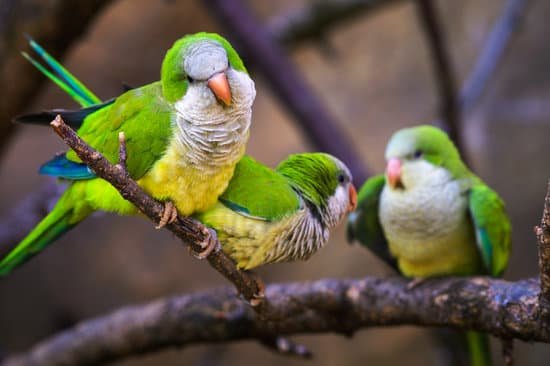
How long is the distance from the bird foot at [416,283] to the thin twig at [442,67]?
1206 millimetres

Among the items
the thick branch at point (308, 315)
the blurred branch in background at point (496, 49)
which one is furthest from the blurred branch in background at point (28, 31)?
the blurred branch in background at point (496, 49)

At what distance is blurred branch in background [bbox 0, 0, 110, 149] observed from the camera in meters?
2.58

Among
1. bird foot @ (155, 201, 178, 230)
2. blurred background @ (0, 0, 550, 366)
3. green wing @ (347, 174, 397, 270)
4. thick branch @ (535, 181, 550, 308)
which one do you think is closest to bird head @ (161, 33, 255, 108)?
bird foot @ (155, 201, 178, 230)

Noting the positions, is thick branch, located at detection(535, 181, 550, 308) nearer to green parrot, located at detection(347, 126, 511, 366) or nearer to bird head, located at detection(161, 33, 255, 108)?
green parrot, located at detection(347, 126, 511, 366)

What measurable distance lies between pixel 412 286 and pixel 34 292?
289 centimetres

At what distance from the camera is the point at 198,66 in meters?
1.51

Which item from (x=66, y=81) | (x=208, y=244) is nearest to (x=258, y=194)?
(x=208, y=244)

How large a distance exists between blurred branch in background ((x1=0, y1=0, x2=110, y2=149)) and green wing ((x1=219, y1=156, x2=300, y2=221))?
1114mm

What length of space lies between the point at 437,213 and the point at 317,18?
82.9 inches

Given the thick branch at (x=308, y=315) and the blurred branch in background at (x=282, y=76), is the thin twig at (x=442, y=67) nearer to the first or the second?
the blurred branch in background at (x=282, y=76)

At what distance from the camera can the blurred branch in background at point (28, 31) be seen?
102 inches

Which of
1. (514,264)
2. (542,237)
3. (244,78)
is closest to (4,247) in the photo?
(244,78)

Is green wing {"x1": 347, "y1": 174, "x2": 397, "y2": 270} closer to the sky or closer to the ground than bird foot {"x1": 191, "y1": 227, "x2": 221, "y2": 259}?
closer to the ground

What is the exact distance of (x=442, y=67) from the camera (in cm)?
328
